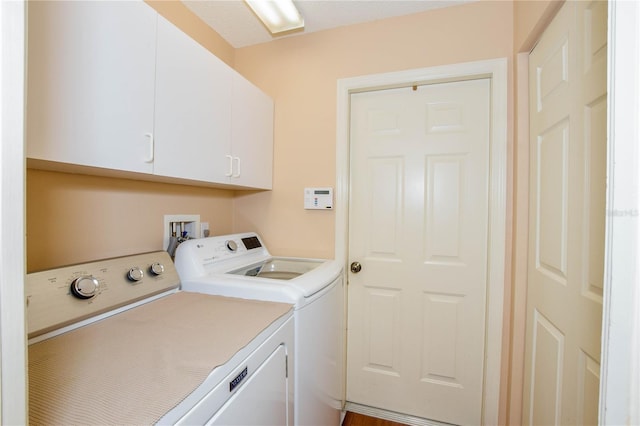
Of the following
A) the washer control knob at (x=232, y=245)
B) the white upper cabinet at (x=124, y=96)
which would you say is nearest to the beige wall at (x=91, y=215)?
the white upper cabinet at (x=124, y=96)

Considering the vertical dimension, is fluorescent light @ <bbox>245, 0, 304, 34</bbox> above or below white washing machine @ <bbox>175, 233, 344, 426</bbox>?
above

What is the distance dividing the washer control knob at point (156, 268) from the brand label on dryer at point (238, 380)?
27.1 inches

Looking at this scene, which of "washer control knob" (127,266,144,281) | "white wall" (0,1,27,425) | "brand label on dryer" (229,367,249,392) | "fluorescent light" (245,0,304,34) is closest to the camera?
"white wall" (0,1,27,425)

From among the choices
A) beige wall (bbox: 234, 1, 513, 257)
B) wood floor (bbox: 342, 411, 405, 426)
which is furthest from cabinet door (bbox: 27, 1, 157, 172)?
wood floor (bbox: 342, 411, 405, 426)

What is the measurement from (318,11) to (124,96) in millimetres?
1326

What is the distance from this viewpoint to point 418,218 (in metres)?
1.72

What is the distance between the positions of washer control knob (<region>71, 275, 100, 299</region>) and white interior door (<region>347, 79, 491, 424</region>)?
1385 mm

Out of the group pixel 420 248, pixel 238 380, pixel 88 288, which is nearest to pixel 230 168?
pixel 88 288

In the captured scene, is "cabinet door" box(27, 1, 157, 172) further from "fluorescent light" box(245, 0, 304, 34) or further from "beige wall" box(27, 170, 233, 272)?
"fluorescent light" box(245, 0, 304, 34)

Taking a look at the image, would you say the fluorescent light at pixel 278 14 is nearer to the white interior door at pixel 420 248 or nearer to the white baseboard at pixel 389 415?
the white interior door at pixel 420 248

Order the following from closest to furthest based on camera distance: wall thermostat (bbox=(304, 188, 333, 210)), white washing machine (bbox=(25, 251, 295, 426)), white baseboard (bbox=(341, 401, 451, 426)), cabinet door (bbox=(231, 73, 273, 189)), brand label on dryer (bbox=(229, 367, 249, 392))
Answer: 1. white washing machine (bbox=(25, 251, 295, 426))
2. brand label on dryer (bbox=(229, 367, 249, 392))
3. cabinet door (bbox=(231, 73, 273, 189))
4. white baseboard (bbox=(341, 401, 451, 426))
5. wall thermostat (bbox=(304, 188, 333, 210))

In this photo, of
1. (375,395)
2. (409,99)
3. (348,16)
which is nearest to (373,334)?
(375,395)

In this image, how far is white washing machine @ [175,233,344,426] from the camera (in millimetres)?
1113

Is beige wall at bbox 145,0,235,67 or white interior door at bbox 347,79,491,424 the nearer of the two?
beige wall at bbox 145,0,235,67
